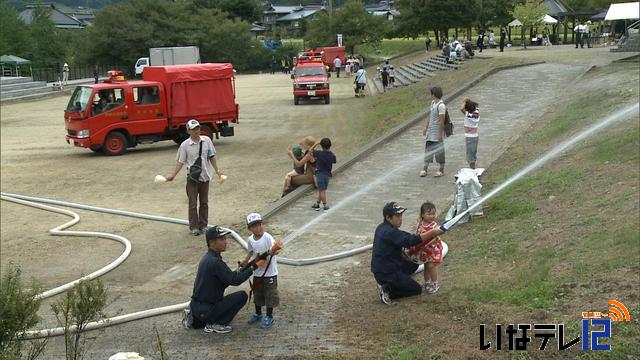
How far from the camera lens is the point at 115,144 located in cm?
2100

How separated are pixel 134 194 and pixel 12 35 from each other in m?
52.4

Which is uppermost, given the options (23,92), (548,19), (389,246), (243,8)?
(243,8)

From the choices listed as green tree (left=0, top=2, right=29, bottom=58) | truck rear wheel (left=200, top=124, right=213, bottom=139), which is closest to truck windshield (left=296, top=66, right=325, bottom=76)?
truck rear wheel (left=200, top=124, right=213, bottom=139)

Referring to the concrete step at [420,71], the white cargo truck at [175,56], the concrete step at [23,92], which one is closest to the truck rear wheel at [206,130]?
the concrete step at [420,71]

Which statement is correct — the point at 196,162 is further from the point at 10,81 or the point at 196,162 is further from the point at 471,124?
the point at 10,81

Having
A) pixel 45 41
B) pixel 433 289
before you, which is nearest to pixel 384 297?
pixel 433 289

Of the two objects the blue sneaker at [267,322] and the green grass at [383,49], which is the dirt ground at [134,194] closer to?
the blue sneaker at [267,322]

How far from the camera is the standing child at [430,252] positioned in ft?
24.0

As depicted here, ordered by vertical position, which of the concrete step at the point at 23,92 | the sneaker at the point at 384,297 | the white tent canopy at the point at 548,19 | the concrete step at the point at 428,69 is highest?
the white tent canopy at the point at 548,19

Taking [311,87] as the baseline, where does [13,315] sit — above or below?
below

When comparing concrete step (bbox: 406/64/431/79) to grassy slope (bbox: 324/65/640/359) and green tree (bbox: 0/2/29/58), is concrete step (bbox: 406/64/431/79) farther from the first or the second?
green tree (bbox: 0/2/29/58)

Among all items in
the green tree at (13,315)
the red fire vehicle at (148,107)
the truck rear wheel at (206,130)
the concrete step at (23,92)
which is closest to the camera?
the green tree at (13,315)

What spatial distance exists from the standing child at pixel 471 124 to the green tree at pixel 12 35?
182 feet

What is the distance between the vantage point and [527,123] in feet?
56.5
